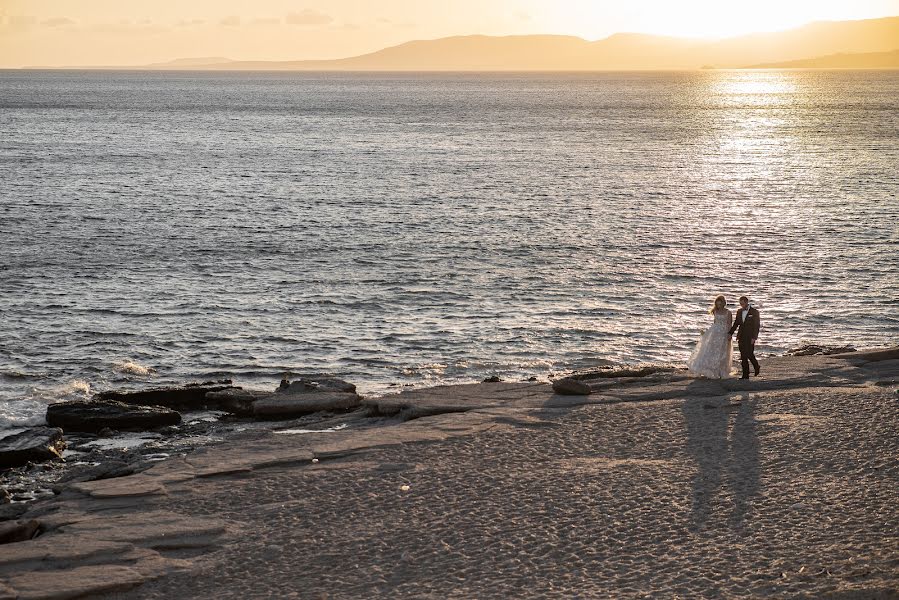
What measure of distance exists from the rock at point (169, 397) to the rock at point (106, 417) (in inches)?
48.6

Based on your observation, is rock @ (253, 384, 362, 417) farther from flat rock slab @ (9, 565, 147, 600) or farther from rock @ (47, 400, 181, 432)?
flat rock slab @ (9, 565, 147, 600)

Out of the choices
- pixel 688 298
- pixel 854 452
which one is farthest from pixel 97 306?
pixel 854 452

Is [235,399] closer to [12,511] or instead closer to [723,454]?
[12,511]

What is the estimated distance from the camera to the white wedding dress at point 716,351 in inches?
989

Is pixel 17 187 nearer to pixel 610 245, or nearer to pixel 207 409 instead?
pixel 610 245

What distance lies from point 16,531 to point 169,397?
382 inches

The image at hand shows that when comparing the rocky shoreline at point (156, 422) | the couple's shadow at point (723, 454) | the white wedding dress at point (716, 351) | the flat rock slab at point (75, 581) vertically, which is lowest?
A: the rocky shoreline at point (156, 422)

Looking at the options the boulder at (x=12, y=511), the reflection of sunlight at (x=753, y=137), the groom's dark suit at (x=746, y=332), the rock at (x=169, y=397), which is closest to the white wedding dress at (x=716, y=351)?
the groom's dark suit at (x=746, y=332)

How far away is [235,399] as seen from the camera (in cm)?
2558

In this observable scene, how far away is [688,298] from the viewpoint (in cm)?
3975

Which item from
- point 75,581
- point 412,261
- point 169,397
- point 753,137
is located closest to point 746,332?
point 169,397

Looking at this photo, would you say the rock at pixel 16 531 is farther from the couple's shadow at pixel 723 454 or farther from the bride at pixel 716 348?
the bride at pixel 716 348

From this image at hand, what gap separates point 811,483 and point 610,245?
33.0 m

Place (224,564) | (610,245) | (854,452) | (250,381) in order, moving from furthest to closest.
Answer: (610,245) < (250,381) < (854,452) < (224,564)
